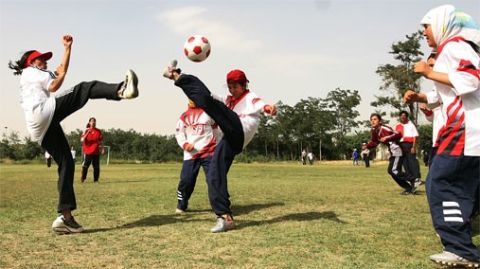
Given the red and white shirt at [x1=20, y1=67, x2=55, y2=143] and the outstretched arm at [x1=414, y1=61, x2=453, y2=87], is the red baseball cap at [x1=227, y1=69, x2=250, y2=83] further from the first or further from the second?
the outstretched arm at [x1=414, y1=61, x2=453, y2=87]

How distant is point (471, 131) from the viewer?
3859 mm

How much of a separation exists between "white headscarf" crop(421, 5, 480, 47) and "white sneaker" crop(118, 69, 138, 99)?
3288 millimetres

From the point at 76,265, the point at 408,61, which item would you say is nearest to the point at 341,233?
the point at 76,265

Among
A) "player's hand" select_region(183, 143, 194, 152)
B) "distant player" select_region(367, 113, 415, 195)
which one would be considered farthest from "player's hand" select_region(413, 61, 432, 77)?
"distant player" select_region(367, 113, 415, 195)

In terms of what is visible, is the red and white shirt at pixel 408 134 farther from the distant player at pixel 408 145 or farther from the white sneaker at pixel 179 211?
the white sneaker at pixel 179 211

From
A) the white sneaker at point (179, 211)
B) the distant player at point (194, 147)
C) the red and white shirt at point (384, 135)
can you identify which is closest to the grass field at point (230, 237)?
the white sneaker at point (179, 211)

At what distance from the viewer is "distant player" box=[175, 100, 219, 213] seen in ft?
25.4

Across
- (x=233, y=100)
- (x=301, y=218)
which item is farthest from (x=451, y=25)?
(x=301, y=218)

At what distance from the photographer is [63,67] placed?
576 cm

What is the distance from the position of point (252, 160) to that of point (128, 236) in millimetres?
63435

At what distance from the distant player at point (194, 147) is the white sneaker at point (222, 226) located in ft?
6.53

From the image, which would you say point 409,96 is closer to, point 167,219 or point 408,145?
point 167,219

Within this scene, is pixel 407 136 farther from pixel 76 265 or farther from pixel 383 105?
pixel 383 105

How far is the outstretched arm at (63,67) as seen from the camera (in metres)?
5.64
